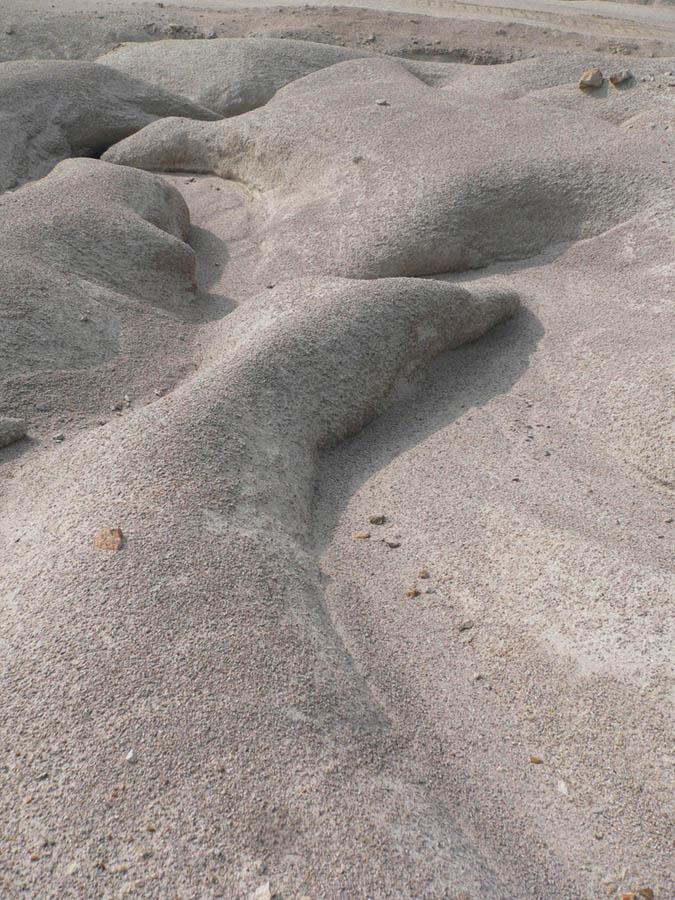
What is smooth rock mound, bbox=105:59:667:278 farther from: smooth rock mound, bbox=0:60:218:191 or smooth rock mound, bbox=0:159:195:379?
smooth rock mound, bbox=0:60:218:191

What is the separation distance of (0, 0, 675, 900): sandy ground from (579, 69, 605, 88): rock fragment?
38 centimetres

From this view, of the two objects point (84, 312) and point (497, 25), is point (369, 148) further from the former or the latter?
point (497, 25)

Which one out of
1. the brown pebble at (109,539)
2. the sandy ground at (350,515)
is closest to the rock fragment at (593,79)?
the sandy ground at (350,515)

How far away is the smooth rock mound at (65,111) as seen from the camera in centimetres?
467

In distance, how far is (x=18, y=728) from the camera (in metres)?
1.39

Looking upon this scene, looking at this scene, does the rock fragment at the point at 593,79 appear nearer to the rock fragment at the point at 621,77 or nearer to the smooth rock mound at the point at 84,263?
the rock fragment at the point at 621,77

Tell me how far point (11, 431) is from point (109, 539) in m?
0.76

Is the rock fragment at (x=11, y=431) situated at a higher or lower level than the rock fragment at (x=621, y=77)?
lower

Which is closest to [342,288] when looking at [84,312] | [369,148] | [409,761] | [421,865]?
[84,312]

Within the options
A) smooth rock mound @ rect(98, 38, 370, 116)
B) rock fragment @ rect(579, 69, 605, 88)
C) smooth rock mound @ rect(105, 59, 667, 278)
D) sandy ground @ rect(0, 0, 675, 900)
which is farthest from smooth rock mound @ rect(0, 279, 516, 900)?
smooth rock mound @ rect(98, 38, 370, 116)

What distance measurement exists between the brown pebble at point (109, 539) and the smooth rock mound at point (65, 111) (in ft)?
11.3

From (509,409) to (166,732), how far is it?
164cm

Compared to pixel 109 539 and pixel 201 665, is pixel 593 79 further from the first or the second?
pixel 201 665

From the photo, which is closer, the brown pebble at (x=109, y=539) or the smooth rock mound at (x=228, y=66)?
the brown pebble at (x=109, y=539)
